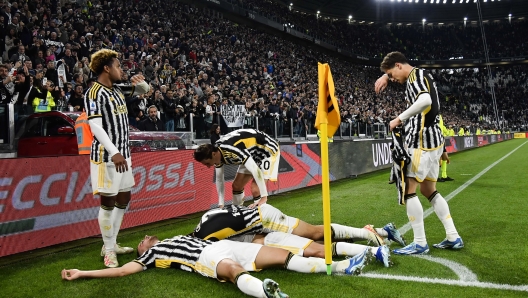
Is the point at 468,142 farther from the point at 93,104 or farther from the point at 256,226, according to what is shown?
the point at 93,104

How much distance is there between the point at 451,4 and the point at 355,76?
20361 mm

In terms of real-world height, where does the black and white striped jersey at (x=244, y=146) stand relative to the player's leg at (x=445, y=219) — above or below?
above

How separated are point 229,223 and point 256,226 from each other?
308mm

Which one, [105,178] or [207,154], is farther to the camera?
[207,154]

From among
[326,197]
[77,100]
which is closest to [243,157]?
[326,197]

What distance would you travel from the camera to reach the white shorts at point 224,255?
362 cm

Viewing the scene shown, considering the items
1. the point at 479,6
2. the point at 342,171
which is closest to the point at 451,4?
the point at 479,6

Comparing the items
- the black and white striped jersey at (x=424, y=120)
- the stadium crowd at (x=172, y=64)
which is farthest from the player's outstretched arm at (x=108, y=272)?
the stadium crowd at (x=172, y=64)

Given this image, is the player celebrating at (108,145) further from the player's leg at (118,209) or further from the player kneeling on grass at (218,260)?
the player kneeling on grass at (218,260)

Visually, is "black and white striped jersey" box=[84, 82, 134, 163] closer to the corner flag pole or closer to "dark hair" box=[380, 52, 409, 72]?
the corner flag pole

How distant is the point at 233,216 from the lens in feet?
13.9

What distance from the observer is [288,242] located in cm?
421

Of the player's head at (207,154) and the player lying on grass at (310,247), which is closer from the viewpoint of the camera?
the player lying on grass at (310,247)

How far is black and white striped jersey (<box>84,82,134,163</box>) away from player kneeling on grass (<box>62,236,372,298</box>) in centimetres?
131
